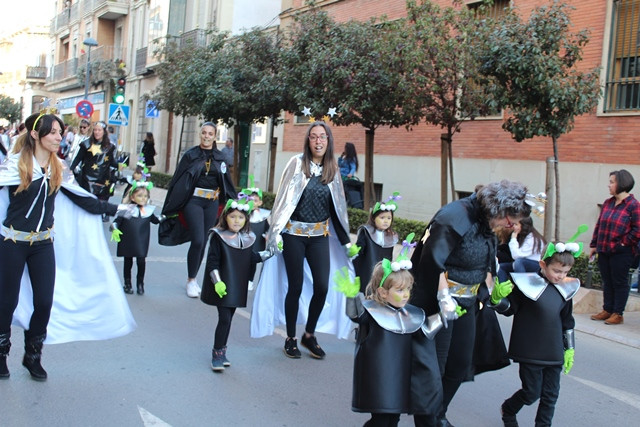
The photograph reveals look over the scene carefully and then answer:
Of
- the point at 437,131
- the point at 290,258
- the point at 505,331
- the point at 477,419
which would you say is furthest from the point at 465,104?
the point at 477,419

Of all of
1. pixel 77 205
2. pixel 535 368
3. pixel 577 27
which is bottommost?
pixel 535 368

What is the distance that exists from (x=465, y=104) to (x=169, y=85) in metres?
14.5

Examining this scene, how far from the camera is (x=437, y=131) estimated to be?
57.2 feet

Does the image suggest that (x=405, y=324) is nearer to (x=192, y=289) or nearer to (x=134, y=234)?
(x=192, y=289)

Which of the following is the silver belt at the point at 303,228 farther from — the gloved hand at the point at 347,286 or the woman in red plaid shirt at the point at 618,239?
the woman in red plaid shirt at the point at 618,239

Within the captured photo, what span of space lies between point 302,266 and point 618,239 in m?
4.37

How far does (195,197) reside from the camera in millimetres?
8578

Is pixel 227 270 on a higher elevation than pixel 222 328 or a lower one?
higher

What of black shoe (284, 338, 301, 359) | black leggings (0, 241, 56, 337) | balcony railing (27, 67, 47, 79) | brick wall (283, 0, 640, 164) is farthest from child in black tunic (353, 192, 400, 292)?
balcony railing (27, 67, 47, 79)

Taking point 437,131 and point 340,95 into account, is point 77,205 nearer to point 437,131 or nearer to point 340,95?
point 340,95

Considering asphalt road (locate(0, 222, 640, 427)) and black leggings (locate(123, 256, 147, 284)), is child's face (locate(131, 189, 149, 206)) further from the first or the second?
asphalt road (locate(0, 222, 640, 427))

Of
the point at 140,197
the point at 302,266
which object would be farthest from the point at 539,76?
the point at 140,197

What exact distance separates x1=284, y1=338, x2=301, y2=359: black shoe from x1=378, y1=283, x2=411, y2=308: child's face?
7.67 feet

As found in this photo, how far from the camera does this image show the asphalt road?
16.0ft
